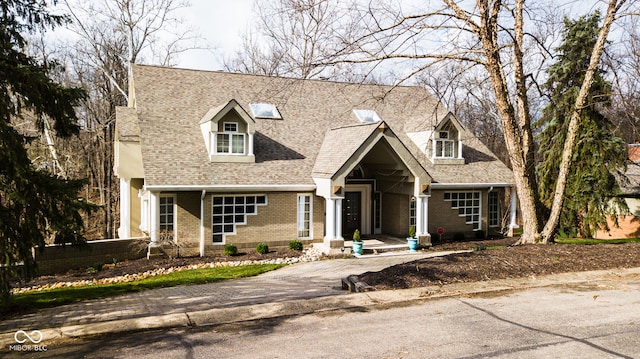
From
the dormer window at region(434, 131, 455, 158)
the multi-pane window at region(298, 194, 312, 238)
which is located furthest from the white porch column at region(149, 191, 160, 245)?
the dormer window at region(434, 131, 455, 158)

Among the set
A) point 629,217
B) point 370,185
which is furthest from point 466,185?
point 629,217

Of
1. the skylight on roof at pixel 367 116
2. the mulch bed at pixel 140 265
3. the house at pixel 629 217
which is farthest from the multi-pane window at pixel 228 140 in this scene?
the house at pixel 629 217

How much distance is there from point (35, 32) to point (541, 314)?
10759 millimetres

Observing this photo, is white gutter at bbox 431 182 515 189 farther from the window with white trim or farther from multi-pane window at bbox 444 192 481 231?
the window with white trim

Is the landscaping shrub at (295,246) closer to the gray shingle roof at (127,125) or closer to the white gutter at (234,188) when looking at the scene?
the white gutter at (234,188)

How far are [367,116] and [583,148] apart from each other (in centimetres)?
1124

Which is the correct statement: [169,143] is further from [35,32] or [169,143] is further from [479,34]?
[479,34]

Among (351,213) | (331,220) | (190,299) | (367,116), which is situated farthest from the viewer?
(367,116)

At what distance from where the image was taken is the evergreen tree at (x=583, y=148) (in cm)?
2355

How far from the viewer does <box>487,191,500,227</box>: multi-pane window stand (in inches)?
957

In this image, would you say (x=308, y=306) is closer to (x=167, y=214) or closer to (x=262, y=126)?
(x=167, y=214)

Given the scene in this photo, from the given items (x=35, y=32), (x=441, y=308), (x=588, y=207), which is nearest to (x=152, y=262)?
(x=35, y=32)

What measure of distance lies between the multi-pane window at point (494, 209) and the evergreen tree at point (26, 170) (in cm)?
2014

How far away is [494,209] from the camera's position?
80.4 feet
